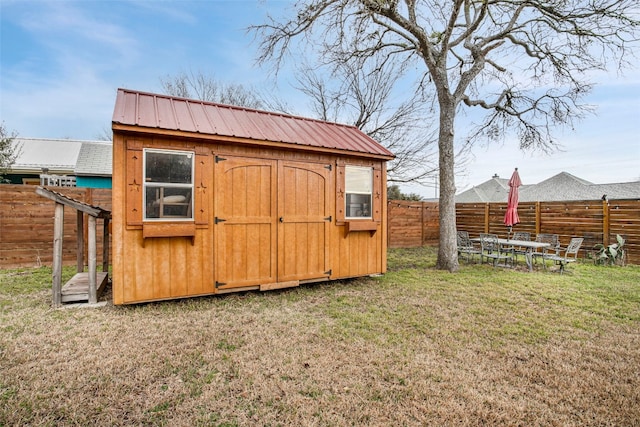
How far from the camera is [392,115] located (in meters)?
12.8

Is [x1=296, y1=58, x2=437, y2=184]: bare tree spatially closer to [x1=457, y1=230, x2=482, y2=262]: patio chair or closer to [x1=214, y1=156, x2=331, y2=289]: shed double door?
[x1=457, y1=230, x2=482, y2=262]: patio chair

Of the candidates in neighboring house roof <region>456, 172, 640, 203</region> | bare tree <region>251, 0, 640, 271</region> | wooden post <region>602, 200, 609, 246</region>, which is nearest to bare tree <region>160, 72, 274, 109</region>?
bare tree <region>251, 0, 640, 271</region>

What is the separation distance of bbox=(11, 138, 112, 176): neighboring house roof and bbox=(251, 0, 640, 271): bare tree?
8.09 meters

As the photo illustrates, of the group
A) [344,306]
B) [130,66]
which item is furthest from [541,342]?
[130,66]

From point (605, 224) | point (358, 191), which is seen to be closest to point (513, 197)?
point (605, 224)

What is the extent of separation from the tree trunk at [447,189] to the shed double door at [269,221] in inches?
130

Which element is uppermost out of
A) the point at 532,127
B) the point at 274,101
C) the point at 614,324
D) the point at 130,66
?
the point at 130,66

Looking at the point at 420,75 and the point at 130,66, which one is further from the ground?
the point at 130,66

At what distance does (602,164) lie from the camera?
2794cm

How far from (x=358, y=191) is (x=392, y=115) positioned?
8.14 metres

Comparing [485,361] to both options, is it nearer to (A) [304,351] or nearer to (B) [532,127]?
(A) [304,351]

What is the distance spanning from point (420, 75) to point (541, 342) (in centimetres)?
857

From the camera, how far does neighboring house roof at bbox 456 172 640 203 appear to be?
17953 mm

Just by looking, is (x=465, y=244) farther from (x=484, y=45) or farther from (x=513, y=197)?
(x=484, y=45)
